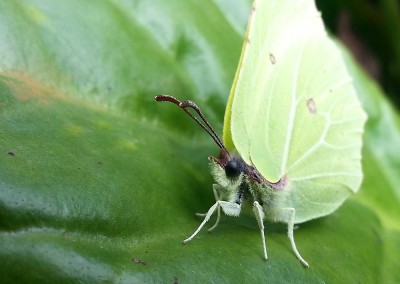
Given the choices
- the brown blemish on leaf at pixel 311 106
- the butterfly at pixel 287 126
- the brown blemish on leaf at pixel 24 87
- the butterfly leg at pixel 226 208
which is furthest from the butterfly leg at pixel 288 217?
the brown blemish on leaf at pixel 24 87

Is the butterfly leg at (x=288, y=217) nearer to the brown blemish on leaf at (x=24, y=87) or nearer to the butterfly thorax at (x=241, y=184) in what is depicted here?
the butterfly thorax at (x=241, y=184)

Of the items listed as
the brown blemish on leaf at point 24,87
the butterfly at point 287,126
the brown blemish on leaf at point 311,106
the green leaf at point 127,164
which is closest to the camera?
the green leaf at point 127,164

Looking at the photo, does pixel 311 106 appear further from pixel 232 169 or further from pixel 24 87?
pixel 24 87

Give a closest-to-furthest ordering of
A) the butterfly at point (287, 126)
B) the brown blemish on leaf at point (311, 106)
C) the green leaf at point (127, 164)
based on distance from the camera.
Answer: the green leaf at point (127, 164), the butterfly at point (287, 126), the brown blemish on leaf at point (311, 106)

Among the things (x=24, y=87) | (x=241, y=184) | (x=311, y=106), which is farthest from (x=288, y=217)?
(x=24, y=87)

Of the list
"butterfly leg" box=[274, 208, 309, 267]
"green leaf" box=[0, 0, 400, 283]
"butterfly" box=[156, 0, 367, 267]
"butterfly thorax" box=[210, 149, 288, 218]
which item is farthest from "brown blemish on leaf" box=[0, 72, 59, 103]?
"butterfly leg" box=[274, 208, 309, 267]

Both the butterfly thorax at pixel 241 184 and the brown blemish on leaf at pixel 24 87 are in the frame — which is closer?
the brown blemish on leaf at pixel 24 87

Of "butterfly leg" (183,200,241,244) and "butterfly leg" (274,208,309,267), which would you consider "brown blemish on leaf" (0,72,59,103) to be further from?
"butterfly leg" (274,208,309,267)
